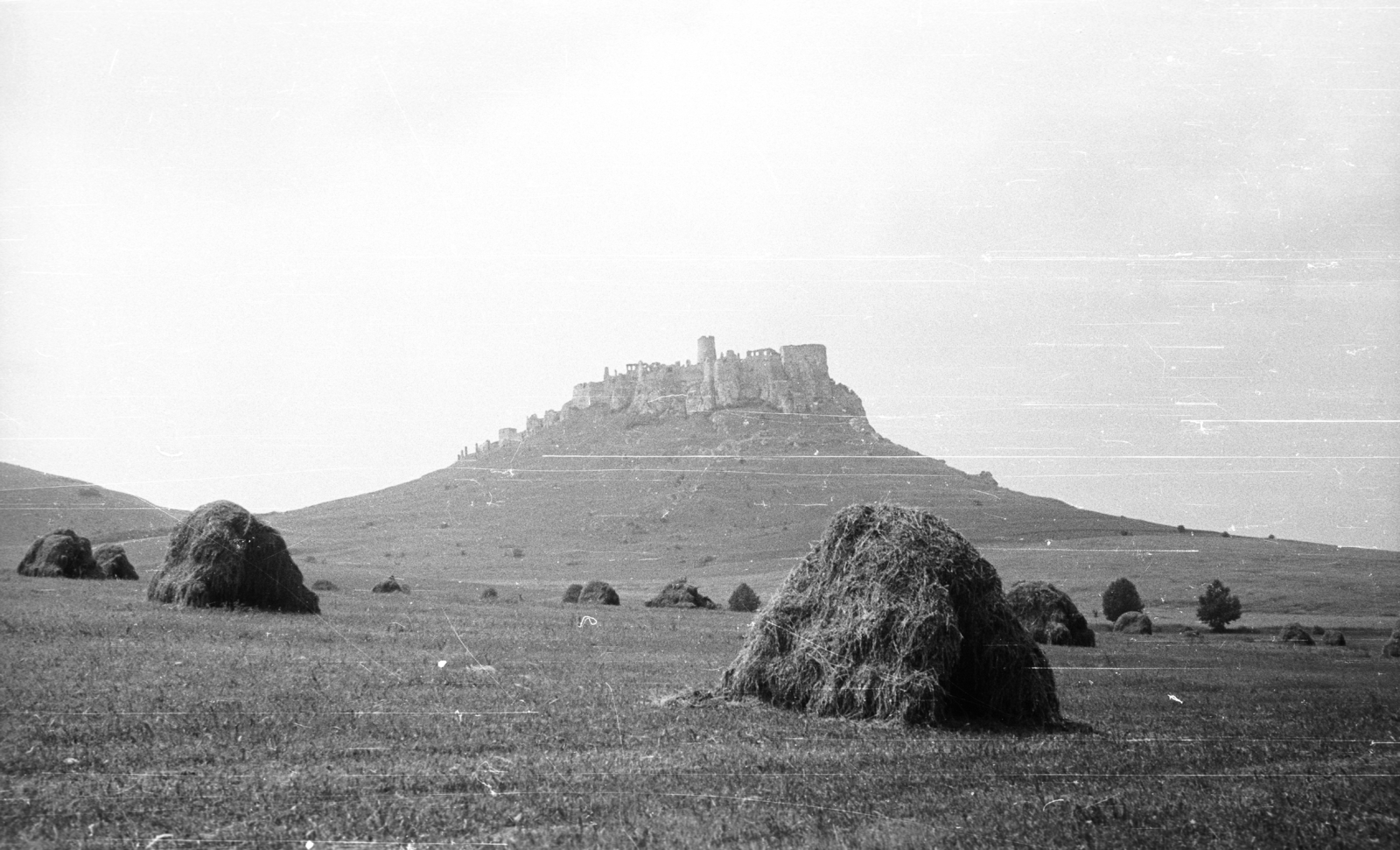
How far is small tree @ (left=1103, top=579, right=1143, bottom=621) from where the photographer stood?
55656 mm

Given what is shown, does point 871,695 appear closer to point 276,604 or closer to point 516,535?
point 276,604

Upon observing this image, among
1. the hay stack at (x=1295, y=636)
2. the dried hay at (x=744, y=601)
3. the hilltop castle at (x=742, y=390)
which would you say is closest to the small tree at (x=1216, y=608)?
the hay stack at (x=1295, y=636)

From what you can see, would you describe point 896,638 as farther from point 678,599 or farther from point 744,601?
point 744,601

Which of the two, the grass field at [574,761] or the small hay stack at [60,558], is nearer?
the grass field at [574,761]

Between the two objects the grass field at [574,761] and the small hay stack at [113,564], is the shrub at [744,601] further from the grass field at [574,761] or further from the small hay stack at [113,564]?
the grass field at [574,761]

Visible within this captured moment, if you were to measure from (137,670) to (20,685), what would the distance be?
A: 1.96 meters

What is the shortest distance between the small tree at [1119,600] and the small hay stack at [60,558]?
4952 cm

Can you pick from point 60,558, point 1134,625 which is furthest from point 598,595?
point 1134,625

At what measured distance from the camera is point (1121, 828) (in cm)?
841

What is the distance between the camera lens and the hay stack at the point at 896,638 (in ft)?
45.8

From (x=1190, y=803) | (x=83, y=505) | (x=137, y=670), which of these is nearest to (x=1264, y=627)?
(x=1190, y=803)

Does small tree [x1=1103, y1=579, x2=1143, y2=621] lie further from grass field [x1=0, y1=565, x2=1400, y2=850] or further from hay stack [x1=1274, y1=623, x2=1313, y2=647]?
grass field [x1=0, y1=565, x2=1400, y2=850]

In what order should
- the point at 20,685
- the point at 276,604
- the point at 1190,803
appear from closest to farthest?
the point at 1190,803
the point at 20,685
the point at 276,604

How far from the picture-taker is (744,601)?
161 ft
